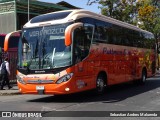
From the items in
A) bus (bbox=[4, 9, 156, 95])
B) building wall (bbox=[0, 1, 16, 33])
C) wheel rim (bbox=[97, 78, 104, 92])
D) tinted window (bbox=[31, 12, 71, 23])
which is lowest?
wheel rim (bbox=[97, 78, 104, 92])

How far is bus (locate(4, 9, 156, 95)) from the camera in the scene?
42.0ft

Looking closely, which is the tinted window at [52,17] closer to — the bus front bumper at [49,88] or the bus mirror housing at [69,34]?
the bus mirror housing at [69,34]

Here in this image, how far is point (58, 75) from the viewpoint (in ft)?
41.9

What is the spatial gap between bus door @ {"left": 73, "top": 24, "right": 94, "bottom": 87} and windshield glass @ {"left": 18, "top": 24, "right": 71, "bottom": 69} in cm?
43

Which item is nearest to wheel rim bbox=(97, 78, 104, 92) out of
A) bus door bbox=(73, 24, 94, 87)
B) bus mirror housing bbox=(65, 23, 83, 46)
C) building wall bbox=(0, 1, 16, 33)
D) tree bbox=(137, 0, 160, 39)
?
bus door bbox=(73, 24, 94, 87)

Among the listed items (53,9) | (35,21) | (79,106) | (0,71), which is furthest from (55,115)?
(53,9)

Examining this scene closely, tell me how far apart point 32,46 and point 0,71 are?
5.55m

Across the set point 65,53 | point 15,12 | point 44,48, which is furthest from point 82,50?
point 15,12

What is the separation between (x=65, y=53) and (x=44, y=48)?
2.92ft

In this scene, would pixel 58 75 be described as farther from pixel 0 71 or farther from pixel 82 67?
pixel 0 71

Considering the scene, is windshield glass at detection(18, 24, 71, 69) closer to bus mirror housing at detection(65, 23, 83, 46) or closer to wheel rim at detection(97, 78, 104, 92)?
bus mirror housing at detection(65, 23, 83, 46)

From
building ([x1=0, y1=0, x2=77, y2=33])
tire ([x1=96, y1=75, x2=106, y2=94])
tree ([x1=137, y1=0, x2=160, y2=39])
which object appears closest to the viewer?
tire ([x1=96, y1=75, x2=106, y2=94])

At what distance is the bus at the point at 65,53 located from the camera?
504 inches

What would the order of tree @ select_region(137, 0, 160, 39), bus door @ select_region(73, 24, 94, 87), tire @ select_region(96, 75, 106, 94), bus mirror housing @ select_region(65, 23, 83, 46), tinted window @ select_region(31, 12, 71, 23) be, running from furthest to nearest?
1. tree @ select_region(137, 0, 160, 39)
2. tire @ select_region(96, 75, 106, 94)
3. tinted window @ select_region(31, 12, 71, 23)
4. bus door @ select_region(73, 24, 94, 87)
5. bus mirror housing @ select_region(65, 23, 83, 46)
